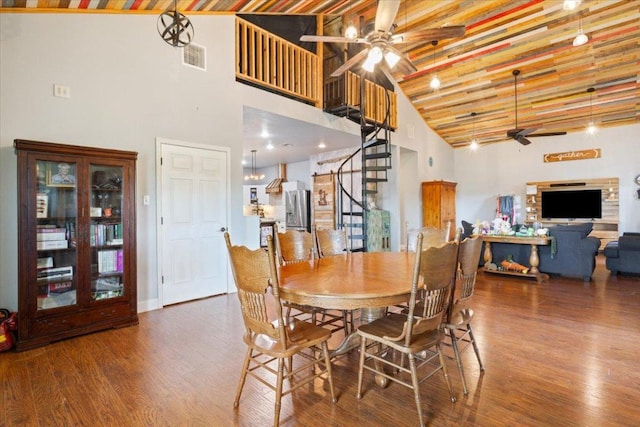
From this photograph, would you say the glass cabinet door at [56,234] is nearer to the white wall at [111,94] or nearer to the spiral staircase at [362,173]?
the white wall at [111,94]

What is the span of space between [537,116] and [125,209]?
341 inches

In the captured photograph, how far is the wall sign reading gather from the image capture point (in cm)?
816

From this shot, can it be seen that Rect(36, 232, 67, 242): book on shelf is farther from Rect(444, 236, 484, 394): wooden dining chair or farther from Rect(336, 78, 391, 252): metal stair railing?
Rect(336, 78, 391, 252): metal stair railing

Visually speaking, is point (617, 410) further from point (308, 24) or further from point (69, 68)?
point (308, 24)

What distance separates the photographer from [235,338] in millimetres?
3148

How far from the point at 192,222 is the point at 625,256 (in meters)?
6.64

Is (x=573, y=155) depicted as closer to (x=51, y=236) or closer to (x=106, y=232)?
(x=106, y=232)

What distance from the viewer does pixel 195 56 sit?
430 centimetres

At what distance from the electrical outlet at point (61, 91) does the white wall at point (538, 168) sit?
962 cm

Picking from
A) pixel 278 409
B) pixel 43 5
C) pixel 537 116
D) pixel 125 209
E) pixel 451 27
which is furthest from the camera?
pixel 537 116

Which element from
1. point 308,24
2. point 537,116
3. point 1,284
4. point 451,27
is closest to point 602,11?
point 537,116

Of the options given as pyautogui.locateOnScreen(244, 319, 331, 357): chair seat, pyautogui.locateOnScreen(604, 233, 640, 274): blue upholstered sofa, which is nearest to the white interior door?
pyautogui.locateOnScreen(244, 319, 331, 357): chair seat

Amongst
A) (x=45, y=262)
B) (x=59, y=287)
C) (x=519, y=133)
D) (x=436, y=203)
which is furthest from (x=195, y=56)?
(x=436, y=203)

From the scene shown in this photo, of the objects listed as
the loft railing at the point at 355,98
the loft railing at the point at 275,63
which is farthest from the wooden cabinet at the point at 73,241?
the loft railing at the point at 355,98
